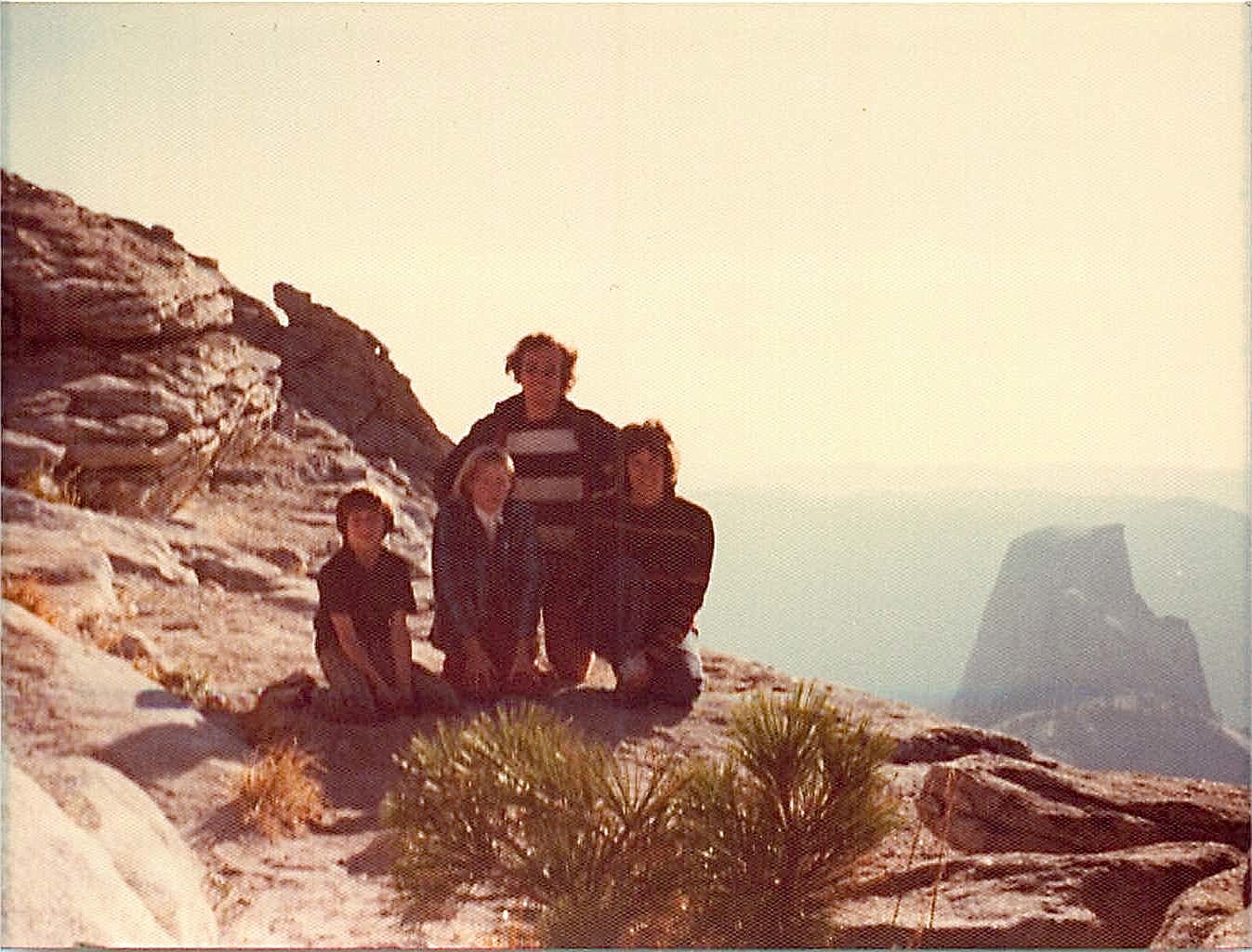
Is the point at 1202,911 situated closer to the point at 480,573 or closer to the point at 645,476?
the point at 645,476

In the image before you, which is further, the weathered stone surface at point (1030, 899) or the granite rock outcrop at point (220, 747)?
the weathered stone surface at point (1030, 899)

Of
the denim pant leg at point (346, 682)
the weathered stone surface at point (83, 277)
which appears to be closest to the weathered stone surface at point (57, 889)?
the denim pant leg at point (346, 682)

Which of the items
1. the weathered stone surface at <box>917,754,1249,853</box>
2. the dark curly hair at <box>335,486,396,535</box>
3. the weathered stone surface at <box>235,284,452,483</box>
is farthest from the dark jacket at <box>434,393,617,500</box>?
the weathered stone surface at <box>235,284,452,483</box>

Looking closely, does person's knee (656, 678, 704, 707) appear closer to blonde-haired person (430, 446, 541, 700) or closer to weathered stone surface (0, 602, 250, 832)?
blonde-haired person (430, 446, 541, 700)

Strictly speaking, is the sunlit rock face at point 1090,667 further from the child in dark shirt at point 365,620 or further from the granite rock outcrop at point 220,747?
the child in dark shirt at point 365,620

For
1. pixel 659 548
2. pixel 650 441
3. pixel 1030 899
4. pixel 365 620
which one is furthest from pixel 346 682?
pixel 1030 899

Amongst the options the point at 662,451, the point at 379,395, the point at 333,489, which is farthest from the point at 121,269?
the point at 379,395

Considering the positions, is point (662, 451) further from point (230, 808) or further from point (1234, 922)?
point (1234, 922)

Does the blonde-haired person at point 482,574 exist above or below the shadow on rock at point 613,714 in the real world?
above
